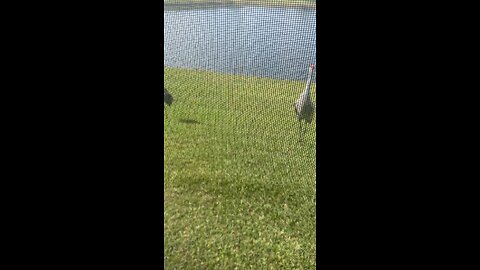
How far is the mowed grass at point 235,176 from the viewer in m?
0.93

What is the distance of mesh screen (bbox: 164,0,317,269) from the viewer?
0.92 meters

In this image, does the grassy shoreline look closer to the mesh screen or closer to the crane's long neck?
the mesh screen

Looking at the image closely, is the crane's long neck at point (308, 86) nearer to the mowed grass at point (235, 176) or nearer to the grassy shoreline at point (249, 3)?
the mowed grass at point (235, 176)

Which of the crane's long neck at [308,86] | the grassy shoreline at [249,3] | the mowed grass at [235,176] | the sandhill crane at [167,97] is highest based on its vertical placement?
the grassy shoreline at [249,3]

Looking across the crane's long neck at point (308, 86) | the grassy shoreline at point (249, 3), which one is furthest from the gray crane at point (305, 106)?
the grassy shoreline at point (249, 3)

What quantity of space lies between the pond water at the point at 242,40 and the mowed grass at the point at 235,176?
23 millimetres

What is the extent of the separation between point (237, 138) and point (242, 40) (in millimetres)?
191

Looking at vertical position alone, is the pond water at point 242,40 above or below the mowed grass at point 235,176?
above
